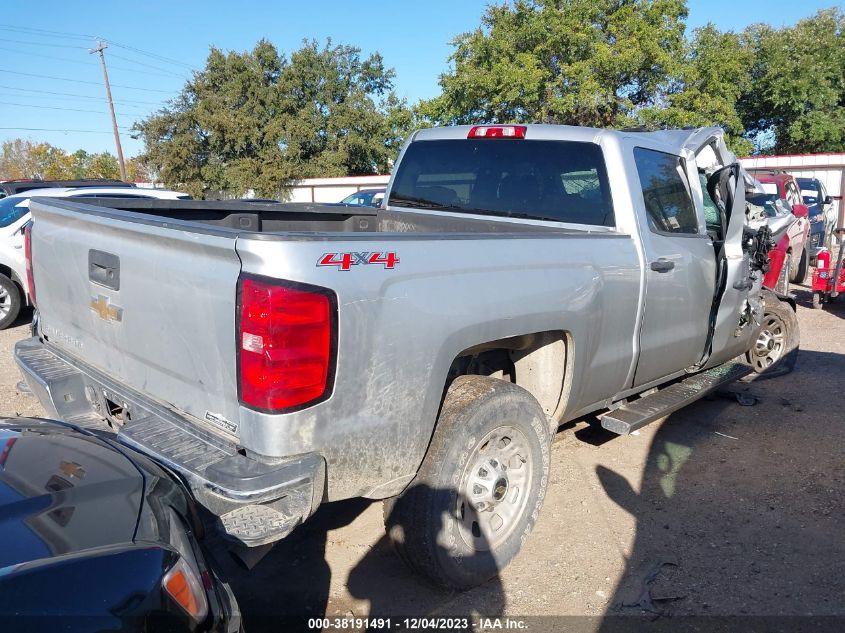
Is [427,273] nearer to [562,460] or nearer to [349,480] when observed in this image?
[349,480]

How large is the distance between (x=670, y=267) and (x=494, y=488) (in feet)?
6.07

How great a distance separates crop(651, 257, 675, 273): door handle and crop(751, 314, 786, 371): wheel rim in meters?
2.99

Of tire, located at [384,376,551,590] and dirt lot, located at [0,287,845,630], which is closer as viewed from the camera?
→ tire, located at [384,376,551,590]

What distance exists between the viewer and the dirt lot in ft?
10.00

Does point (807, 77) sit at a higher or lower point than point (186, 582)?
higher

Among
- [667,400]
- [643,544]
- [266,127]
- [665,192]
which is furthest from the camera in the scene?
[266,127]

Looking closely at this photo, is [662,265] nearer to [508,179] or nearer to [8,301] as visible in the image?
[508,179]

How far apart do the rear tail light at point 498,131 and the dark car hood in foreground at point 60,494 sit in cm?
304

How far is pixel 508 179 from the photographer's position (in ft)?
13.9

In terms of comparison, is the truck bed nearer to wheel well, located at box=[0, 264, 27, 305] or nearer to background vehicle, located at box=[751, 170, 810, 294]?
background vehicle, located at box=[751, 170, 810, 294]

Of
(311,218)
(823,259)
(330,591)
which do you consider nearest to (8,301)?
(311,218)

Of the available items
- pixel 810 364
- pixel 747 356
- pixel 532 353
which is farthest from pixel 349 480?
pixel 810 364

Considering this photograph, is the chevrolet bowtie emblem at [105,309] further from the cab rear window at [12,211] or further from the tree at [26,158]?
the tree at [26,158]

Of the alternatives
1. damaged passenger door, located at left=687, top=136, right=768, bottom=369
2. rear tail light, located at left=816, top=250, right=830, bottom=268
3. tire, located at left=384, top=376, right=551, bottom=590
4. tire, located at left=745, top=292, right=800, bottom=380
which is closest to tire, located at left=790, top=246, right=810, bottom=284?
rear tail light, located at left=816, top=250, right=830, bottom=268
